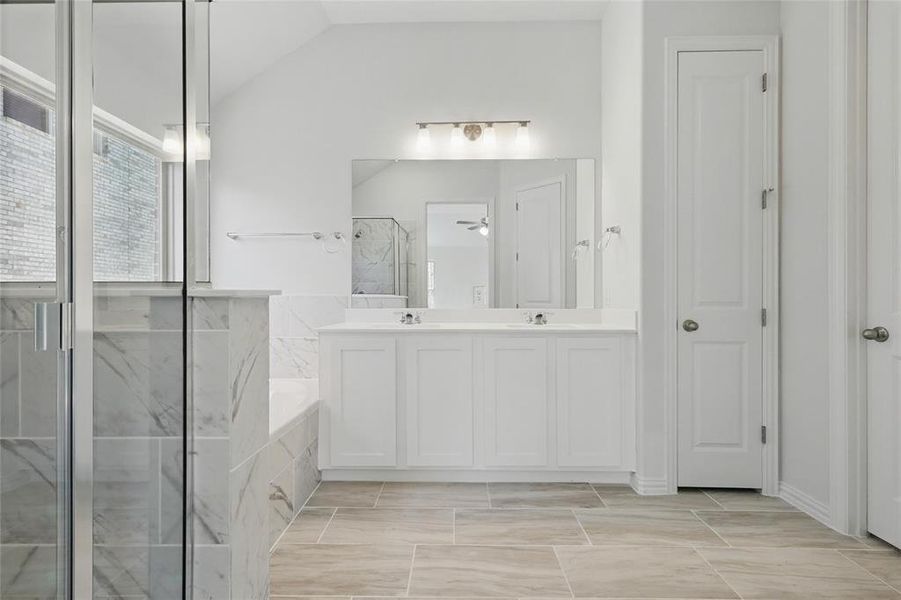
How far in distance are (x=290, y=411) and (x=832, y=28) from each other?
296cm

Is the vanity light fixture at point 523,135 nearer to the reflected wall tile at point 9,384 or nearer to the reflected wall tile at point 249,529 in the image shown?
the reflected wall tile at point 249,529

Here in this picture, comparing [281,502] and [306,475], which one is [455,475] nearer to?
[306,475]

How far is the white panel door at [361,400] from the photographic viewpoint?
3012 mm

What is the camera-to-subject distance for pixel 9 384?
2.84ft

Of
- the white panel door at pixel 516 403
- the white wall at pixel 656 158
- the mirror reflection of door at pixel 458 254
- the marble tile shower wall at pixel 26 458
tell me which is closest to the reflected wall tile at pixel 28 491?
the marble tile shower wall at pixel 26 458

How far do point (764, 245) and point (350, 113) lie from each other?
256cm

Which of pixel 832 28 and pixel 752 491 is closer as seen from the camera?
pixel 832 28

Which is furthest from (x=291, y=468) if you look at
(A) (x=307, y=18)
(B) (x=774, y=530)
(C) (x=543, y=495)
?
(A) (x=307, y=18)

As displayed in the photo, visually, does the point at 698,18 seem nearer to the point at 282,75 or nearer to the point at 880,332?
the point at 880,332

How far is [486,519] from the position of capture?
252cm

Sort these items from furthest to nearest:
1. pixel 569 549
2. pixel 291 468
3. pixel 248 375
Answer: pixel 291 468
pixel 569 549
pixel 248 375

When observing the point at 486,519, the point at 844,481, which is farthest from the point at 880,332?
the point at 486,519

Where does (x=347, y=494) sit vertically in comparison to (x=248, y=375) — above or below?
below

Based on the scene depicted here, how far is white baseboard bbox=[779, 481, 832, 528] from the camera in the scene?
2.47m
